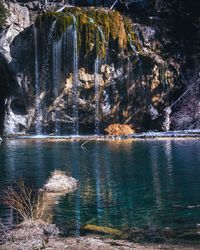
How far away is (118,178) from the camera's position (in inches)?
1003

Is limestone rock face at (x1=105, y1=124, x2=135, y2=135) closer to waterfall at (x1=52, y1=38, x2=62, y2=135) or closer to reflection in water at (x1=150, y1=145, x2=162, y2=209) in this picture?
waterfall at (x1=52, y1=38, x2=62, y2=135)

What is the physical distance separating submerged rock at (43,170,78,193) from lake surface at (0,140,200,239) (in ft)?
1.66

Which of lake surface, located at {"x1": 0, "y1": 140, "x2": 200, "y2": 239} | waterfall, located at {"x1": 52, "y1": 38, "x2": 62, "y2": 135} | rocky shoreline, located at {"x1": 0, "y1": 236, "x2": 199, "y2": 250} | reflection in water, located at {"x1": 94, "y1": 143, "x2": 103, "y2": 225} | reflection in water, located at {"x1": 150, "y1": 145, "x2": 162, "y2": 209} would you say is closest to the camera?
rocky shoreline, located at {"x1": 0, "y1": 236, "x2": 199, "y2": 250}

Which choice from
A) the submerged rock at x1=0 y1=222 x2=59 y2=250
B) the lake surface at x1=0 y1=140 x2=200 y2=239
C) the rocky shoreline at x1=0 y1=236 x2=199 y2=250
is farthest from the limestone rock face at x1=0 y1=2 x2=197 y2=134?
the rocky shoreline at x1=0 y1=236 x2=199 y2=250

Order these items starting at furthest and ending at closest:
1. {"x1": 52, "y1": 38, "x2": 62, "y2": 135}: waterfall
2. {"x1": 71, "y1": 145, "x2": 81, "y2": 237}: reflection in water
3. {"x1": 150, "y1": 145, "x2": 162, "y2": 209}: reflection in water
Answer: {"x1": 52, "y1": 38, "x2": 62, "y2": 135}: waterfall
{"x1": 150, "y1": 145, "x2": 162, "y2": 209}: reflection in water
{"x1": 71, "y1": 145, "x2": 81, "y2": 237}: reflection in water

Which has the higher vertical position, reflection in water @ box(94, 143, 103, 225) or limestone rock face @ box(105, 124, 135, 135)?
limestone rock face @ box(105, 124, 135, 135)

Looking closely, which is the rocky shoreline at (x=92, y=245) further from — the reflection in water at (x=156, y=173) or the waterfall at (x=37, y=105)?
the waterfall at (x=37, y=105)

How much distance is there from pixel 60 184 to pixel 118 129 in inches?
1233

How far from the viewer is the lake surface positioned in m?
17.4

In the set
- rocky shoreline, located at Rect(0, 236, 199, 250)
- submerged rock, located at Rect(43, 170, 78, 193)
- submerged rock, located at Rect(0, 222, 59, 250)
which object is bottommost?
rocky shoreline, located at Rect(0, 236, 199, 250)

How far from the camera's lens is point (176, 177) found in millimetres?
25250

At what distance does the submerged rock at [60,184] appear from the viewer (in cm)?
2197

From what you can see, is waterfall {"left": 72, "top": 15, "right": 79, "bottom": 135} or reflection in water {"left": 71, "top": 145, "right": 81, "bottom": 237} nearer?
reflection in water {"left": 71, "top": 145, "right": 81, "bottom": 237}

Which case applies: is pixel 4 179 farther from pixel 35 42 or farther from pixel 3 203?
pixel 35 42
